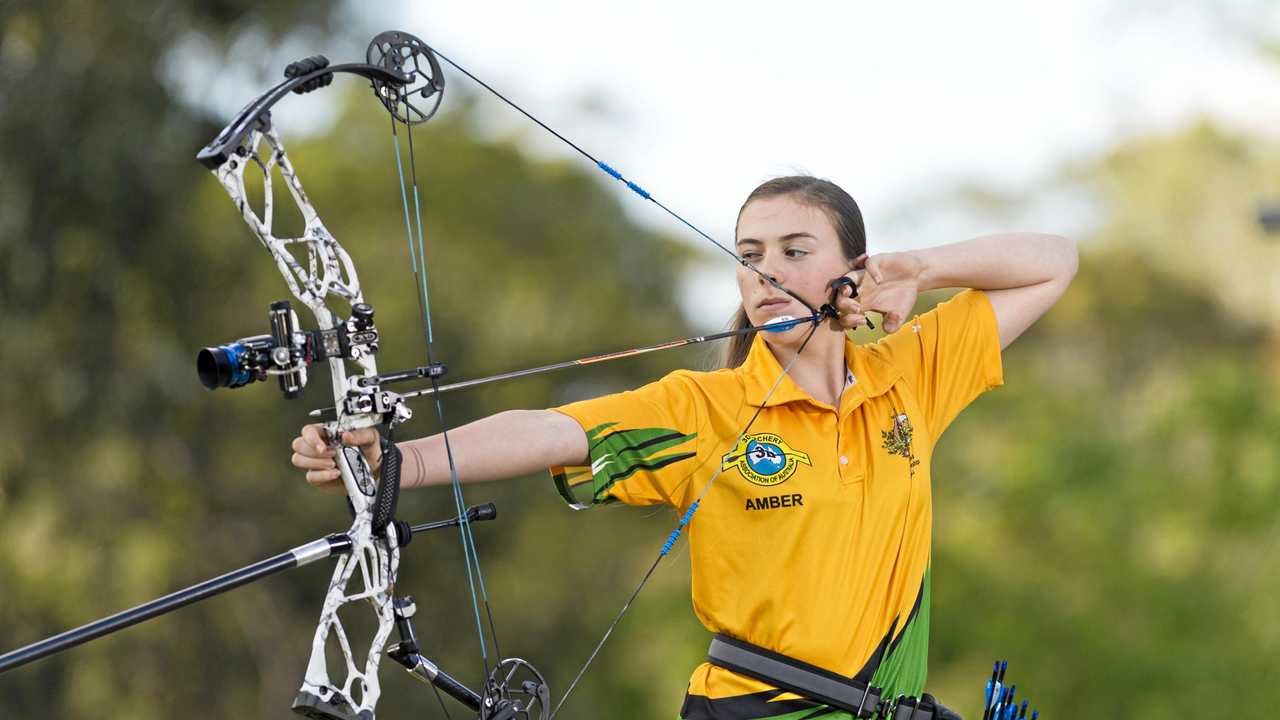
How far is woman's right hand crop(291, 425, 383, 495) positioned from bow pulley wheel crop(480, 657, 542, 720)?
0.36 m

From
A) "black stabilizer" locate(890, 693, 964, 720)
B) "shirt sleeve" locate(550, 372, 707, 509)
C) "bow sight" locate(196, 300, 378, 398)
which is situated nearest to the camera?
"bow sight" locate(196, 300, 378, 398)

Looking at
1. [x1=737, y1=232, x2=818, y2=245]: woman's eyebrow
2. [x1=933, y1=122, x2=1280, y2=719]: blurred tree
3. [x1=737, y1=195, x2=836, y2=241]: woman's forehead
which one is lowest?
[x1=933, y1=122, x2=1280, y2=719]: blurred tree

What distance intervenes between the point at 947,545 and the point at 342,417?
12342mm

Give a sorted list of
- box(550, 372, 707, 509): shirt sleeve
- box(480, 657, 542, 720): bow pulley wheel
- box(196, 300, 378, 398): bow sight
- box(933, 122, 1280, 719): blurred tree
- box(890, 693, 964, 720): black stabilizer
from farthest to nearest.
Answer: box(933, 122, 1280, 719): blurred tree, box(890, 693, 964, 720): black stabilizer, box(550, 372, 707, 509): shirt sleeve, box(480, 657, 542, 720): bow pulley wheel, box(196, 300, 378, 398): bow sight

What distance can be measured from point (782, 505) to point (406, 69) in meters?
0.88

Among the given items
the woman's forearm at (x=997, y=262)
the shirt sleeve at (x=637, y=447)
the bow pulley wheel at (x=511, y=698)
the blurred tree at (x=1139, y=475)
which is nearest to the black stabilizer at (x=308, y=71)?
the shirt sleeve at (x=637, y=447)

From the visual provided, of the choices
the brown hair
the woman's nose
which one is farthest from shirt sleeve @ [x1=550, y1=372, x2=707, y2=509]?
the brown hair

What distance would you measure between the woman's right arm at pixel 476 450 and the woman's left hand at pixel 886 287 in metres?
0.53

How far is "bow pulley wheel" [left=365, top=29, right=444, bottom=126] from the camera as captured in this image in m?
2.21

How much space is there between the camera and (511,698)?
7.32ft

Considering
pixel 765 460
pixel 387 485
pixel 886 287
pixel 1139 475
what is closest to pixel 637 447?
pixel 765 460

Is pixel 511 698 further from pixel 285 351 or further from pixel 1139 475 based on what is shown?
pixel 1139 475

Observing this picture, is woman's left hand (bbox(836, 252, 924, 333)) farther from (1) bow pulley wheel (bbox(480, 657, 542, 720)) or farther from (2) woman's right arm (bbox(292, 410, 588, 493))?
(1) bow pulley wheel (bbox(480, 657, 542, 720))

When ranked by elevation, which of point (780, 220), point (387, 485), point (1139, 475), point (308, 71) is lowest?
point (1139, 475)
